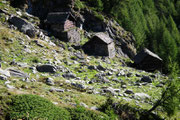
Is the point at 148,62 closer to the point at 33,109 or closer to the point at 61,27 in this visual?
the point at 61,27

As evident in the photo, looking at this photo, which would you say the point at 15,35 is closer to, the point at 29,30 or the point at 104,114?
the point at 29,30

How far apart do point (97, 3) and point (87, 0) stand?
9.62 feet

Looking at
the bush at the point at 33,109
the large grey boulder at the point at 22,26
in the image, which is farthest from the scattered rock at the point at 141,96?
the large grey boulder at the point at 22,26

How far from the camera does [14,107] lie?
7.64 m

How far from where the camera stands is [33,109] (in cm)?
781

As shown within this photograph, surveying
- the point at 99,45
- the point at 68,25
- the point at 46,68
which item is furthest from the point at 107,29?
the point at 46,68

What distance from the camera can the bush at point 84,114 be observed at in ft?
29.0

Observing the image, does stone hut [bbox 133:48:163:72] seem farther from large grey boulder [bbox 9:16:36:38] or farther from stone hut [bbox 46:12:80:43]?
large grey boulder [bbox 9:16:36:38]

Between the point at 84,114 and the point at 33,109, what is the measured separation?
2.71m

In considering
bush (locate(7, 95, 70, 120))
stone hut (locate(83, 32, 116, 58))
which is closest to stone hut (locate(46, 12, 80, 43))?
stone hut (locate(83, 32, 116, 58))

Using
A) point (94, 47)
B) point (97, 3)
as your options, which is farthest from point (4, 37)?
point (97, 3)

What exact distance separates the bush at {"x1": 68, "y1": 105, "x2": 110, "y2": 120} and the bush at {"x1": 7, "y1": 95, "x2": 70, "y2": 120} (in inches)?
17.3

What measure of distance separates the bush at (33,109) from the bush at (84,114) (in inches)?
17.3

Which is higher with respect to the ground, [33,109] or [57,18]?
[57,18]
